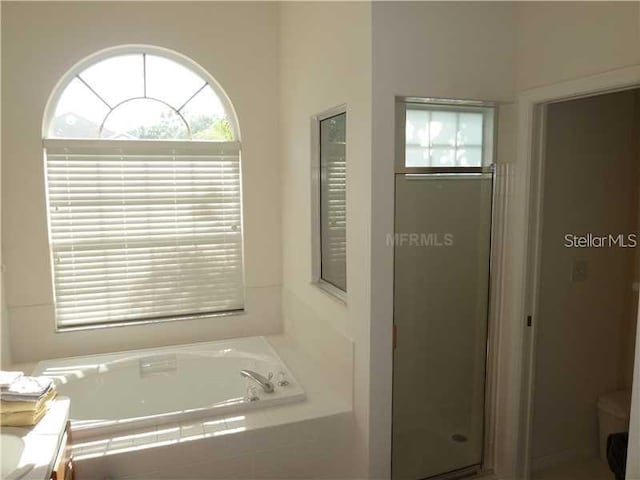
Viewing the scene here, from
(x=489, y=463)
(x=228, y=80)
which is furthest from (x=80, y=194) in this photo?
(x=489, y=463)

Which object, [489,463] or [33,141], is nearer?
[489,463]

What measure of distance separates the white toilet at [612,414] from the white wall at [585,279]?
5 cm

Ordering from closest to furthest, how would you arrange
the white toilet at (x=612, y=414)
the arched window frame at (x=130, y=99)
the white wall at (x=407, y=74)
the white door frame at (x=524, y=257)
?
the white wall at (x=407, y=74), the white door frame at (x=524, y=257), the white toilet at (x=612, y=414), the arched window frame at (x=130, y=99)

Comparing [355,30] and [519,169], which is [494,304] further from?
[355,30]

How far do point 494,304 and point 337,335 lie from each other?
833mm

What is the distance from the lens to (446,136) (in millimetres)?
2432

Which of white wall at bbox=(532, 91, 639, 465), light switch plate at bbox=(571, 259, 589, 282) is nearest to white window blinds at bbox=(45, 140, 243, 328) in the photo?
white wall at bbox=(532, 91, 639, 465)

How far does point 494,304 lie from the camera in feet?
8.50

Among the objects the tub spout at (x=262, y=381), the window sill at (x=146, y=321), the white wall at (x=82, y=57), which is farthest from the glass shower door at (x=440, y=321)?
the window sill at (x=146, y=321)

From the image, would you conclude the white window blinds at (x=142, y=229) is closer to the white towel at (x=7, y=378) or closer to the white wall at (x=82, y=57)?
the white wall at (x=82, y=57)

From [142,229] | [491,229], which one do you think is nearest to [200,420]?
[142,229]

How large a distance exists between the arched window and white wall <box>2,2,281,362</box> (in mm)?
84

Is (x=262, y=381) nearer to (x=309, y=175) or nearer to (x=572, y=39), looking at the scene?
(x=309, y=175)

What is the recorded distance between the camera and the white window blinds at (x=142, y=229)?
3238mm
